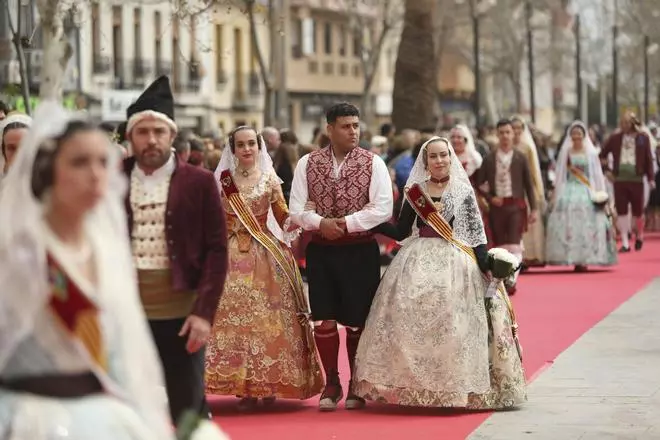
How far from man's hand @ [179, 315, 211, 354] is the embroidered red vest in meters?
3.76

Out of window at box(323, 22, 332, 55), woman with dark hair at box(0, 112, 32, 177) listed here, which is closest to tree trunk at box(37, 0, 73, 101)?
woman with dark hair at box(0, 112, 32, 177)

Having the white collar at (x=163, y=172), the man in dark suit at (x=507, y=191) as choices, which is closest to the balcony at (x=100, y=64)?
the man in dark suit at (x=507, y=191)

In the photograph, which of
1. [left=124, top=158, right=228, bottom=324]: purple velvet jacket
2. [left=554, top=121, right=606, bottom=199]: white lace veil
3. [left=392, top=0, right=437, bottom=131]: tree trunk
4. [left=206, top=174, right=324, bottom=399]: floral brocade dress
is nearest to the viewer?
[left=124, top=158, right=228, bottom=324]: purple velvet jacket

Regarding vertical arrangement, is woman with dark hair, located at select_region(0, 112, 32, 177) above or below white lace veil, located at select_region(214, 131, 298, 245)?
above

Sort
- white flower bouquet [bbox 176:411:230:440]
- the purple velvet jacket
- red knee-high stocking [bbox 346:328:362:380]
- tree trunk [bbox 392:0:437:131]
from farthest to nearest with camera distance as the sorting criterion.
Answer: tree trunk [bbox 392:0:437:131] → red knee-high stocking [bbox 346:328:362:380] → the purple velvet jacket → white flower bouquet [bbox 176:411:230:440]

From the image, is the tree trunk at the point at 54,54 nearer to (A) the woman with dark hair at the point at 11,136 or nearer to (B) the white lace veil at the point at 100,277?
(A) the woman with dark hair at the point at 11,136

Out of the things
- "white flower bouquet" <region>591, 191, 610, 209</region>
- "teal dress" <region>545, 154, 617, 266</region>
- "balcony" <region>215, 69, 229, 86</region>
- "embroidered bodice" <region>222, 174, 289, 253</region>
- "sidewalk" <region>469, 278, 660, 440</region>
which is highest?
"balcony" <region>215, 69, 229, 86</region>

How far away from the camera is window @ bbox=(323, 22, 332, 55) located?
7988cm

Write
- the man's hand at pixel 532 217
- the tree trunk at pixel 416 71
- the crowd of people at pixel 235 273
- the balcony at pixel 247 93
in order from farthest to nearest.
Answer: the balcony at pixel 247 93
the tree trunk at pixel 416 71
the man's hand at pixel 532 217
the crowd of people at pixel 235 273

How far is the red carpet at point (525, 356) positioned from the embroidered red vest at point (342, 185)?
3.96 ft

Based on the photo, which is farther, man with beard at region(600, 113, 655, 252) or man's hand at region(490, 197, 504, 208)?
man with beard at region(600, 113, 655, 252)

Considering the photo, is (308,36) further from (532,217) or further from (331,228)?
(331,228)

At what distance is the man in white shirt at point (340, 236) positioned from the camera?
11.8 m

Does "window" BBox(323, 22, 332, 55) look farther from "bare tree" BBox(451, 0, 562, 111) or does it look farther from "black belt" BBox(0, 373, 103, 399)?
"black belt" BBox(0, 373, 103, 399)
